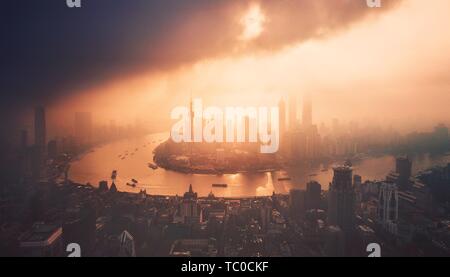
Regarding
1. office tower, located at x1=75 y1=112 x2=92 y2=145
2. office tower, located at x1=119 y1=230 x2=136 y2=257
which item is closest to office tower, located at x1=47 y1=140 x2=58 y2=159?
office tower, located at x1=75 y1=112 x2=92 y2=145

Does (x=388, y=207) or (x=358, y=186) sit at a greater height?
(x=358, y=186)

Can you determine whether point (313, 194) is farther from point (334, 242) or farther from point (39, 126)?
point (39, 126)

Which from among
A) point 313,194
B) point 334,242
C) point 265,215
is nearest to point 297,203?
point 313,194

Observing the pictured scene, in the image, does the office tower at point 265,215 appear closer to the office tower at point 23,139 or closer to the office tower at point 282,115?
→ the office tower at point 282,115

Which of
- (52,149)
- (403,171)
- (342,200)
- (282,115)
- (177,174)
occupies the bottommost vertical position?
(342,200)

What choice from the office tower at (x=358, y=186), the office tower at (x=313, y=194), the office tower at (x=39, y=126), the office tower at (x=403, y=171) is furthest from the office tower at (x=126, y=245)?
the office tower at (x=403, y=171)

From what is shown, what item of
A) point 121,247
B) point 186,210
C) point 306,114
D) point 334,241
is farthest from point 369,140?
point 121,247
